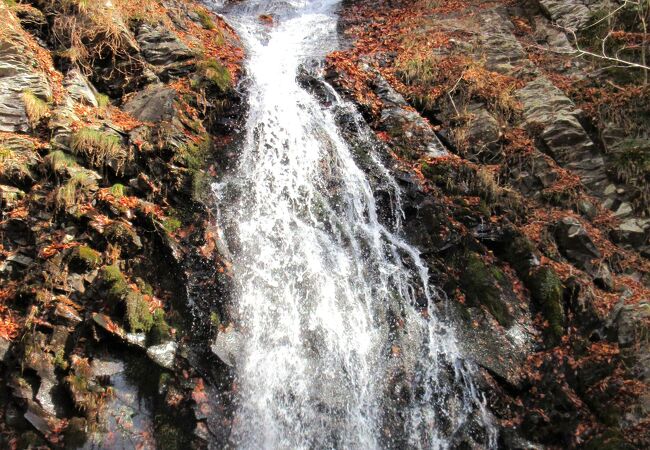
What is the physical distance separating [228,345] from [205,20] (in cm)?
843

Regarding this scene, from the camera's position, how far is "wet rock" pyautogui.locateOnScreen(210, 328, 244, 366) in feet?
18.0

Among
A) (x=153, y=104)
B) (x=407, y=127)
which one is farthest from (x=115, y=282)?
(x=407, y=127)

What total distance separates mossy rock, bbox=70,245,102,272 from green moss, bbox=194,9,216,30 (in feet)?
23.4

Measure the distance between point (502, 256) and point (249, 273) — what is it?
4412 mm

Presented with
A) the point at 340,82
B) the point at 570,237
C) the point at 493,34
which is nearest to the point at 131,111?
the point at 340,82

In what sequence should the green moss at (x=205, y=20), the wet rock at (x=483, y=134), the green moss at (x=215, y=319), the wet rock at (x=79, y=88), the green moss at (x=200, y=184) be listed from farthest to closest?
the green moss at (x=205, y=20) → the wet rock at (x=483, y=134) → the wet rock at (x=79, y=88) → the green moss at (x=200, y=184) → the green moss at (x=215, y=319)

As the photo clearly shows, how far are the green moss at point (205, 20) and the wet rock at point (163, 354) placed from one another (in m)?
8.14

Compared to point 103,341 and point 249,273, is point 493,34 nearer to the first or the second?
point 249,273

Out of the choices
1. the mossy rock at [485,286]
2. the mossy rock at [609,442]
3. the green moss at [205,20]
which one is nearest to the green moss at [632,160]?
the mossy rock at [485,286]

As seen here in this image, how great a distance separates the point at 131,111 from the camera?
7230mm

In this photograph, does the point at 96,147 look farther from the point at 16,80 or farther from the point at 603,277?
the point at 603,277

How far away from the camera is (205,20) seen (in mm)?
10461

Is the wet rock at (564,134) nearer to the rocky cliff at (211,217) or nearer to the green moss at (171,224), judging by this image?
the rocky cliff at (211,217)

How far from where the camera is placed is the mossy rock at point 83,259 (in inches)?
207
